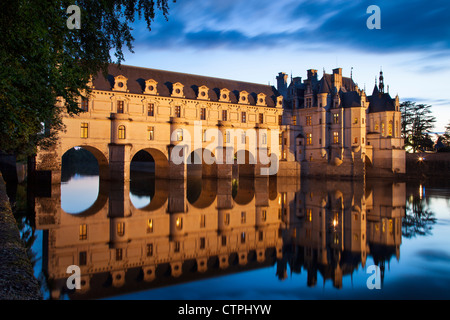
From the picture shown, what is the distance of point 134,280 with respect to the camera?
8.29 m

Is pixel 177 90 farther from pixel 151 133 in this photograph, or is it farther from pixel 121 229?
pixel 121 229

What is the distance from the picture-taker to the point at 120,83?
109 ft

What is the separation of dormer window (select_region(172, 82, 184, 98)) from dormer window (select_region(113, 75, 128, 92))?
503cm

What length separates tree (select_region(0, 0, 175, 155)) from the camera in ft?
26.9

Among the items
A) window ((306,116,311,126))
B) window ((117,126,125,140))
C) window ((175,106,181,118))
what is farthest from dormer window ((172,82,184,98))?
window ((306,116,311,126))

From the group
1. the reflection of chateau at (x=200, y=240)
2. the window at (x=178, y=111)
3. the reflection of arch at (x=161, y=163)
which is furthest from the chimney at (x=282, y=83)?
the reflection of chateau at (x=200, y=240)

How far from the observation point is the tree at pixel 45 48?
323 inches

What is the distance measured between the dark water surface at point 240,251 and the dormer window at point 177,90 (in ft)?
60.9

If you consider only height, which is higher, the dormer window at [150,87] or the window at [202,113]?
the dormer window at [150,87]

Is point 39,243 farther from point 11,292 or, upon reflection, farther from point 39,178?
point 39,178

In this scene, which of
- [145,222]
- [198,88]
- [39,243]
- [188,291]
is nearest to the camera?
[188,291]

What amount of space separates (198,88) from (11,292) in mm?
34991

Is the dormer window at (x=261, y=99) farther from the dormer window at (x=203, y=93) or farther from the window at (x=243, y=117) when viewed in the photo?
the dormer window at (x=203, y=93)
